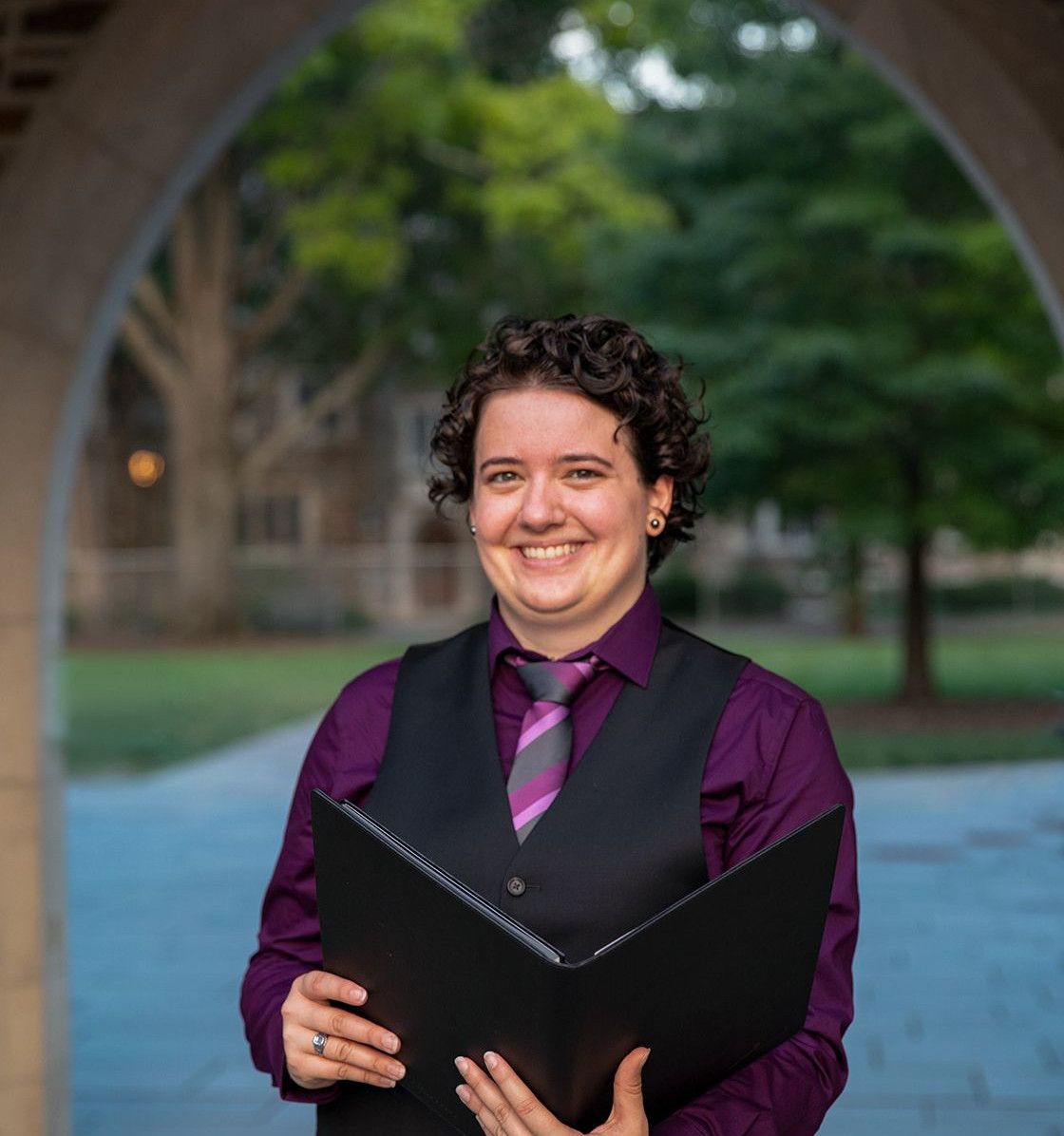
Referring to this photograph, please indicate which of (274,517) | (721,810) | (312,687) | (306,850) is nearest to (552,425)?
(721,810)

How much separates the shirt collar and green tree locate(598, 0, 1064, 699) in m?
13.0

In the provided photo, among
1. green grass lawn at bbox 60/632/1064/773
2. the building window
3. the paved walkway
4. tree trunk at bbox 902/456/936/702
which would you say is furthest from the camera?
the building window

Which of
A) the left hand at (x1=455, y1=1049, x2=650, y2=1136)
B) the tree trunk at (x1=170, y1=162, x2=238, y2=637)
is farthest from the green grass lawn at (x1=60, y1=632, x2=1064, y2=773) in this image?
the left hand at (x1=455, y1=1049, x2=650, y2=1136)

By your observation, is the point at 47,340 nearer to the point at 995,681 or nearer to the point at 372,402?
the point at 995,681

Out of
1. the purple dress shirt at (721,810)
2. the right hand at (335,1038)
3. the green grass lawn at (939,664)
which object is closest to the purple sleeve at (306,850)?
the purple dress shirt at (721,810)

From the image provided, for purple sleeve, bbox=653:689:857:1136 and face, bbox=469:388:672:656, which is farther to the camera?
face, bbox=469:388:672:656

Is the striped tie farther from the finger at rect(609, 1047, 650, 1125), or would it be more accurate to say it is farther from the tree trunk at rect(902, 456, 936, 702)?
the tree trunk at rect(902, 456, 936, 702)

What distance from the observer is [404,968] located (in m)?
1.76

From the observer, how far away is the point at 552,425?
76.0 inches

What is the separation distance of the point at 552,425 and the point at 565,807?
450mm

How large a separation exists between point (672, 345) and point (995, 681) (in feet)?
21.2

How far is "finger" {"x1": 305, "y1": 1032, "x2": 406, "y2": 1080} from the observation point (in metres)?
1.81

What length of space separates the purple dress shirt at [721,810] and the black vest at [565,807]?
3 centimetres

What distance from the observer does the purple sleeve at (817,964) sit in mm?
1822
